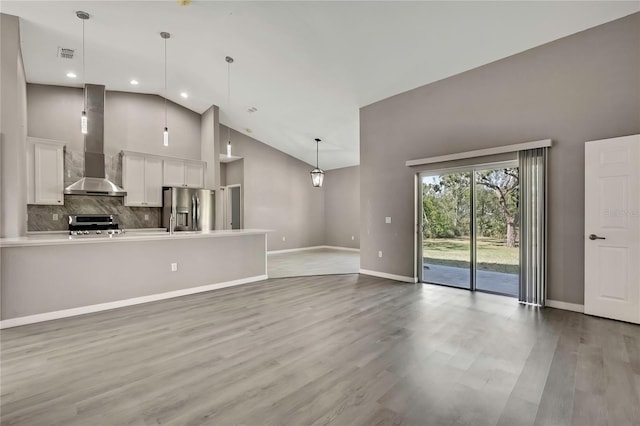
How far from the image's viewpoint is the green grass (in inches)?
175

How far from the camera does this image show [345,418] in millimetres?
1729

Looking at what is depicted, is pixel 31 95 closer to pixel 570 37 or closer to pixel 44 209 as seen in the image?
pixel 44 209

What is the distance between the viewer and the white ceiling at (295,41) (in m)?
3.53

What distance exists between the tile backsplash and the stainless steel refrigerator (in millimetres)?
364

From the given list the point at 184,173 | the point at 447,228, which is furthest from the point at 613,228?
the point at 184,173

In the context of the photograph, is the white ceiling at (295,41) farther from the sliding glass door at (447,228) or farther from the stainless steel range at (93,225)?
the stainless steel range at (93,225)

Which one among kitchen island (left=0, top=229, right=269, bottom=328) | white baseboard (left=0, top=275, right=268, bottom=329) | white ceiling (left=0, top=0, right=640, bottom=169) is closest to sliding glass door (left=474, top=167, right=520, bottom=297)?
white ceiling (left=0, top=0, right=640, bottom=169)

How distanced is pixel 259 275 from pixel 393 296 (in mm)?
2493

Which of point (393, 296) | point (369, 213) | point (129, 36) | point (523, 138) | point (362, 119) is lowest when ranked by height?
point (393, 296)

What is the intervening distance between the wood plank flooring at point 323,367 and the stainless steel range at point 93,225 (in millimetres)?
2681

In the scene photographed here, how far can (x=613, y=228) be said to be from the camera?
3.39m

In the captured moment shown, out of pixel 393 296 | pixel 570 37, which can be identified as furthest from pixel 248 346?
pixel 570 37

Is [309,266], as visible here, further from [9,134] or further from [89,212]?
[9,134]

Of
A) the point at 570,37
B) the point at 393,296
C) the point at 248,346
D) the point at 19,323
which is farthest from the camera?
the point at 393,296
